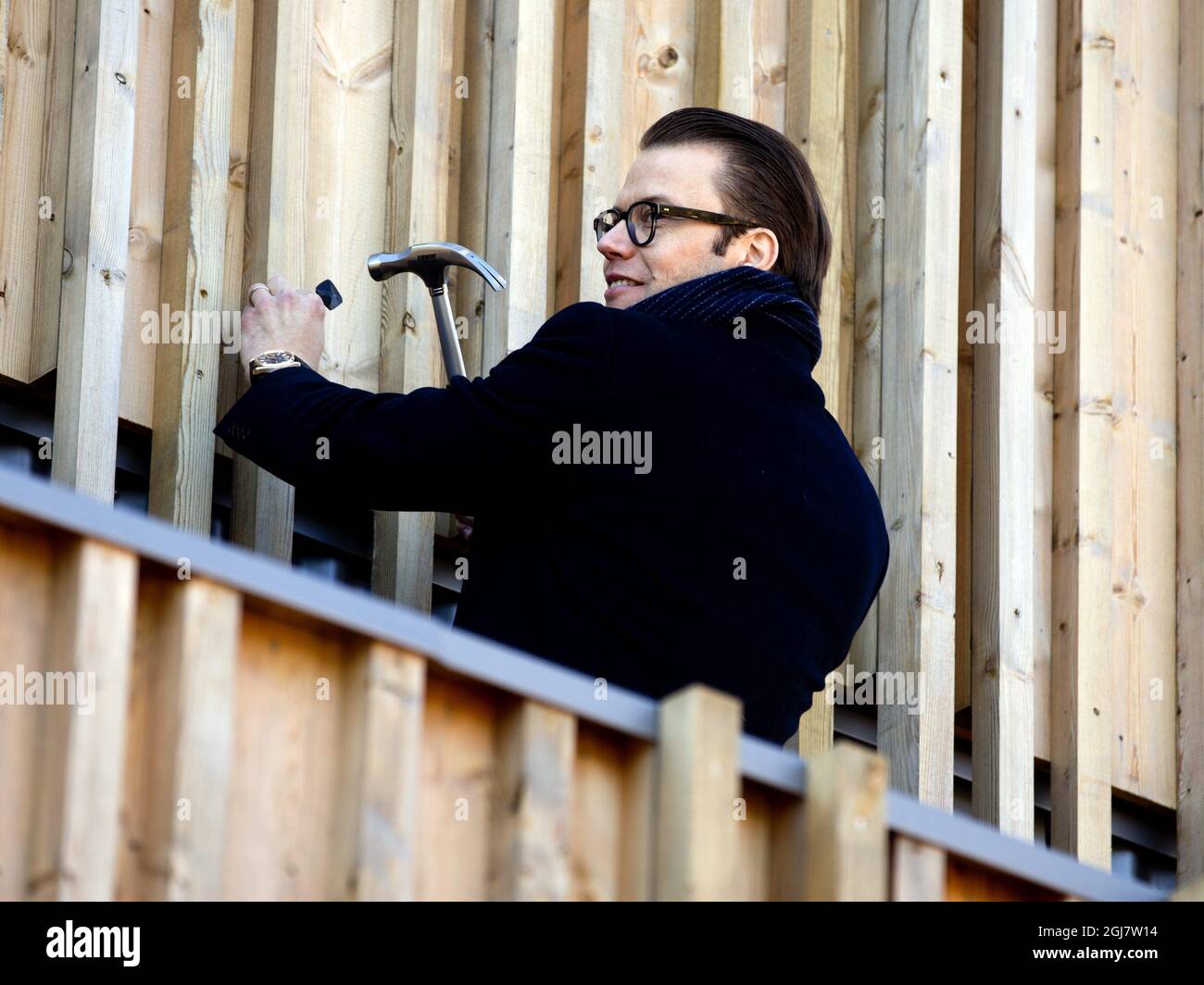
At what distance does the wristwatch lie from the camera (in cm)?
302

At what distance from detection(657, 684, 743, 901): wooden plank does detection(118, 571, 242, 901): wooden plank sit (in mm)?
423

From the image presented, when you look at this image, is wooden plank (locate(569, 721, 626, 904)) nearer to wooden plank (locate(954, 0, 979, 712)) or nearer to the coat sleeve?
the coat sleeve

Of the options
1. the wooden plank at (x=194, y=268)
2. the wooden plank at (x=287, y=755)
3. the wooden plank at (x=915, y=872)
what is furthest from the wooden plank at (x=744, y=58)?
the wooden plank at (x=287, y=755)

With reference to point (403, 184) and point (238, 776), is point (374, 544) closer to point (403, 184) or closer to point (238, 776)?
point (403, 184)

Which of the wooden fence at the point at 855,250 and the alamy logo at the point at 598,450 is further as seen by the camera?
the wooden fence at the point at 855,250

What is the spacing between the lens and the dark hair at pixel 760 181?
3.30 m

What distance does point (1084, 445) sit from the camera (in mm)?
4250

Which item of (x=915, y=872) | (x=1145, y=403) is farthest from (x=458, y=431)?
(x=1145, y=403)

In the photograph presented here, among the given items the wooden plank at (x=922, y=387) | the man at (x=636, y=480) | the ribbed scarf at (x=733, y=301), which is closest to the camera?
the man at (x=636, y=480)

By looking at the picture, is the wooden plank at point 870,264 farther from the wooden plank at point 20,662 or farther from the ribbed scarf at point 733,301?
the wooden plank at point 20,662

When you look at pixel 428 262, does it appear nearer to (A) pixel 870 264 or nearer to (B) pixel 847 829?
(A) pixel 870 264

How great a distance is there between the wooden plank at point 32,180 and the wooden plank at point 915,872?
1.72 m

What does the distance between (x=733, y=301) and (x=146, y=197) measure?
1.03m

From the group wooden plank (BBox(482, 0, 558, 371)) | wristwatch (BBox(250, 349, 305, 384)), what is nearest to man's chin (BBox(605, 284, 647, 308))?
wooden plank (BBox(482, 0, 558, 371))
